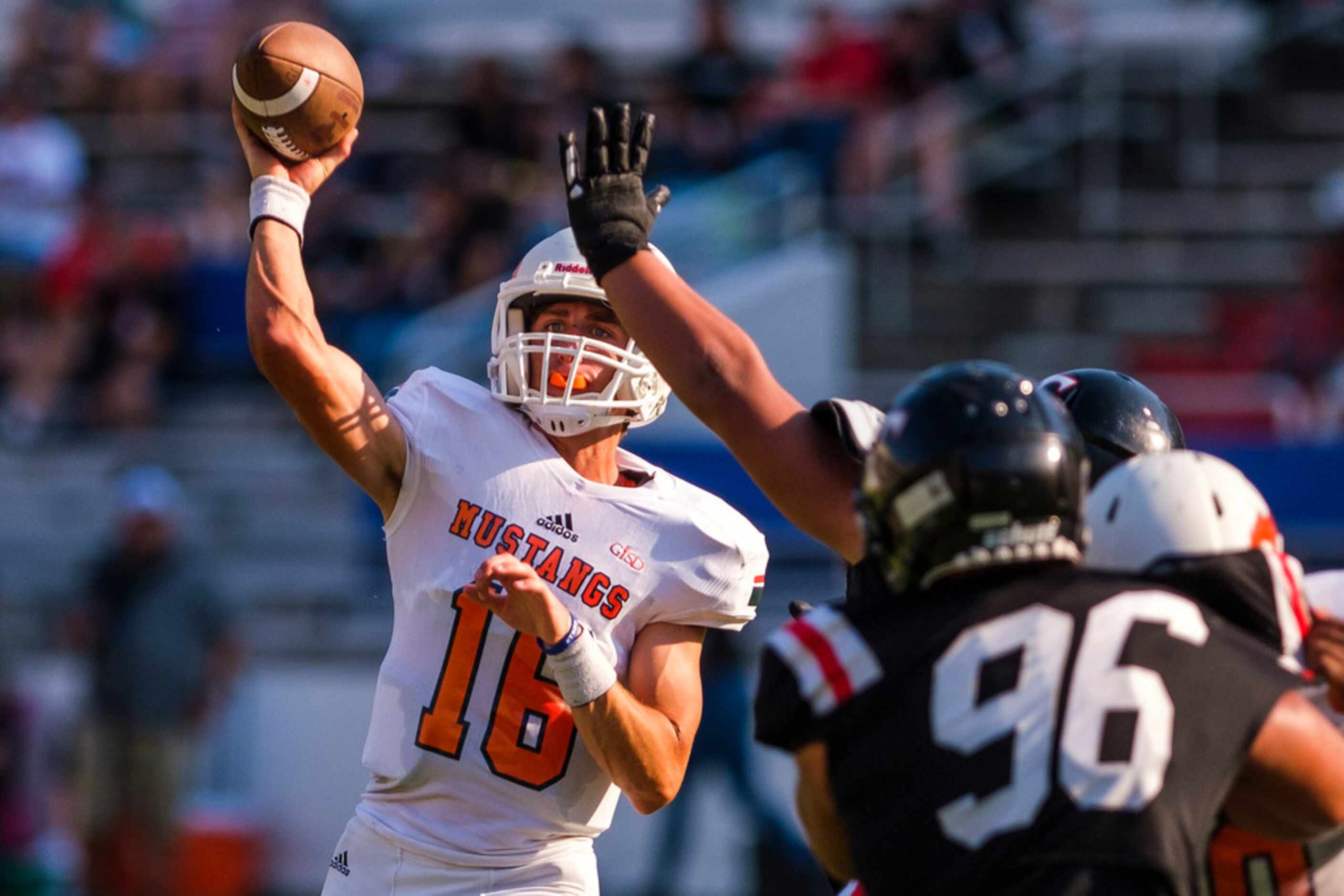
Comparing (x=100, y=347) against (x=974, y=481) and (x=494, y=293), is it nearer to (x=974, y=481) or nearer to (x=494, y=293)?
(x=494, y=293)

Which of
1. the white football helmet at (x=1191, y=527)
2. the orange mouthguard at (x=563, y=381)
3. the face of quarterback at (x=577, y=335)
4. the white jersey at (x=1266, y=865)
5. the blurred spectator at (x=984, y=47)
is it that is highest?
the blurred spectator at (x=984, y=47)

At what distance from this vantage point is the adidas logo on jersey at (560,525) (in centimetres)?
342

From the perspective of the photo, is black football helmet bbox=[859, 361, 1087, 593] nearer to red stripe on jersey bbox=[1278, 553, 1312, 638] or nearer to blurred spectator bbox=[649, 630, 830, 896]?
red stripe on jersey bbox=[1278, 553, 1312, 638]

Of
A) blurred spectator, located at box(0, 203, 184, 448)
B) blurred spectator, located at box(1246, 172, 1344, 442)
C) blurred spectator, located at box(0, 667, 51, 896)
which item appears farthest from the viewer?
blurred spectator, located at box(0, 203, 184, 448)

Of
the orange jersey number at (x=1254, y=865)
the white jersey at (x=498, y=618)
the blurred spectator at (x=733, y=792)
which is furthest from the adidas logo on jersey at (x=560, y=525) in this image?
the blurred spectator at (x=733, y=792)

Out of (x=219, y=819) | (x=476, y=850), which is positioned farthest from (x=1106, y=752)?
(x=219, y=819)

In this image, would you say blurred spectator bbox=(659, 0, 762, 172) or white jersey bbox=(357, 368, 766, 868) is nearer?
white jersey bbox=(357, 368, 766, 868)

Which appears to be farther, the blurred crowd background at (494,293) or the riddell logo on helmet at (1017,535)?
the blurred crowd background at (494,293)

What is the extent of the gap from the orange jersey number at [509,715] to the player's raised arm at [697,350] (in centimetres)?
60

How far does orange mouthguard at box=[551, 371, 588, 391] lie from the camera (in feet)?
11.4

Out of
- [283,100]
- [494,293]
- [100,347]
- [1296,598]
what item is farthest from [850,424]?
[100,347]

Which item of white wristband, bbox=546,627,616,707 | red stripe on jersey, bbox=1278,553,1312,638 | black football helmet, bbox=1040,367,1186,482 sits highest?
black football helmet, bbox=1040,367,1186,482

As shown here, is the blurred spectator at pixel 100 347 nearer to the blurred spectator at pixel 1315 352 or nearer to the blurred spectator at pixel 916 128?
the blurred spectator at pixel 916 128

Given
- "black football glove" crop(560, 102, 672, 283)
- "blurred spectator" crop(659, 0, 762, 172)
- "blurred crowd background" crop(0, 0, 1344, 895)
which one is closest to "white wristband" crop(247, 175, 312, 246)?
"black football glove" crop(560, 102, 672, 283)
